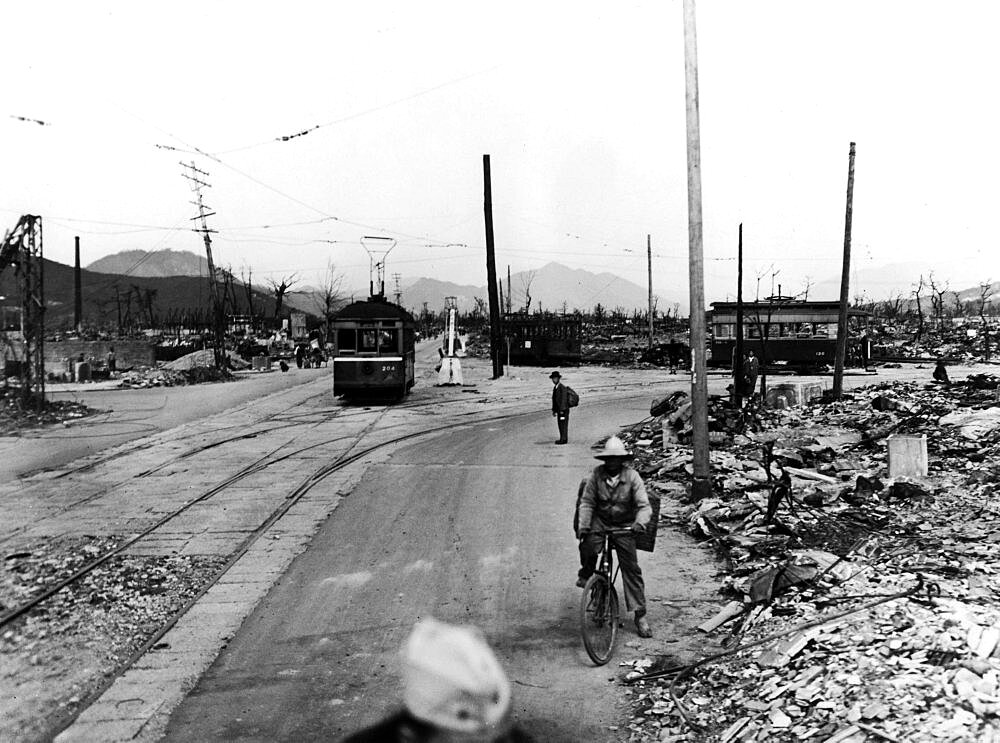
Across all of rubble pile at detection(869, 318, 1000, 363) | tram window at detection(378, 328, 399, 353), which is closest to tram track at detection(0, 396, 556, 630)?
tram window at detection(378, 328, 399, 353)

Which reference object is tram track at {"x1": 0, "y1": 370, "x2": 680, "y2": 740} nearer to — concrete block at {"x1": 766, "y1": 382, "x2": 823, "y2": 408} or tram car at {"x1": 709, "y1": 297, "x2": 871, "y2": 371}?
concrete block at {"x1": 766, "y1": 382, "x2": 823, "y2": 408}

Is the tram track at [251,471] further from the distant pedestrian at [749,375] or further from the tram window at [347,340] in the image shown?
the distant pedestrian at [749,375]

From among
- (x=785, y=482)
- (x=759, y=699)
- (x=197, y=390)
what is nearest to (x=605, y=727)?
(x=759, y=699)

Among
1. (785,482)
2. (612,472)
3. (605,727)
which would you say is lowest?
(605,727)

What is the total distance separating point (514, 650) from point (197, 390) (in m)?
29.4

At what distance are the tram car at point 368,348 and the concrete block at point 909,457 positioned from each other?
1653cm

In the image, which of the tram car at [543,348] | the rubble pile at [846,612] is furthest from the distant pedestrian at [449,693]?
the tram car at [543,348]

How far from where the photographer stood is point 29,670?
5.98m

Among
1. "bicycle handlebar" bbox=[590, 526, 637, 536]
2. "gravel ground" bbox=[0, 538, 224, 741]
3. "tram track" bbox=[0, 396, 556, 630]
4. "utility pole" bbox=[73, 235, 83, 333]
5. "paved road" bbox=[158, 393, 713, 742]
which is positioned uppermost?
"utility pole" bbox=[73, 235, 83, 333]

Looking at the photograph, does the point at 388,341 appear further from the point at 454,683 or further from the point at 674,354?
the point at 674,354

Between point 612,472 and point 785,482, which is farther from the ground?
point 612,472

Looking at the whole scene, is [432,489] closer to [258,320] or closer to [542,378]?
[542,378]

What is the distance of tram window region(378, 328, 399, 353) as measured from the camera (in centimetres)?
2564

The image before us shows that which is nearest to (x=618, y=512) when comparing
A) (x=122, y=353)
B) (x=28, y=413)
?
(x=28, y=413)
